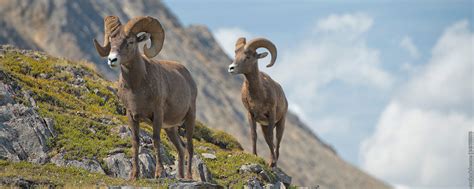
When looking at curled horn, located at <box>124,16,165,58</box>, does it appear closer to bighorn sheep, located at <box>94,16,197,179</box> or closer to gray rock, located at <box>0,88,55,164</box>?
bighorn sheep, located at <box>94,16,197,179</box>

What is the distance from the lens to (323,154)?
11119 cm

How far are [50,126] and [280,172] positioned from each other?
6.04m

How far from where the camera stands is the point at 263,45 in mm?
22062

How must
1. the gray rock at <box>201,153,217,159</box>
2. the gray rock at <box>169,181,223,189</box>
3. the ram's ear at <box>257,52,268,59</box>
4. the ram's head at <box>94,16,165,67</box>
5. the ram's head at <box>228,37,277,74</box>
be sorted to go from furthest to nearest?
the ram's ear at <box>257,52,268,59</box>
the ram's head at <box>228,37,277,74</box>
the gray rock at <box>201,153,217,159</box>
the ram's head at <box>94,16,165,67</box>
the gray rock at <box>169,181,223,189</box>

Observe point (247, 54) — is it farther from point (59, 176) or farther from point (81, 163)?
point (59, 176)

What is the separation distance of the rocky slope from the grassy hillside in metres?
65.8

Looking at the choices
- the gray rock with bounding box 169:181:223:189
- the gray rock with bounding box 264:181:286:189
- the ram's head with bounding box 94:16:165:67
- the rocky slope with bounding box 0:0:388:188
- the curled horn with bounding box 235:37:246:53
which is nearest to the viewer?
the gray rock with bounding box 169:181:223:189

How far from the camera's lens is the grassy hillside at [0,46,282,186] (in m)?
15.7

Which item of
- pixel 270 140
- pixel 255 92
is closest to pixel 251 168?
pixel 270 140

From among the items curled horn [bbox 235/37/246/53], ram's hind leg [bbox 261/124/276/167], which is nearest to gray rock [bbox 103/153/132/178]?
ram's hind leg [bbox 261/124/276/167]

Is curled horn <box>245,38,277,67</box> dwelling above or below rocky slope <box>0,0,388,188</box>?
below

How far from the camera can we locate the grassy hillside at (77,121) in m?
15.7

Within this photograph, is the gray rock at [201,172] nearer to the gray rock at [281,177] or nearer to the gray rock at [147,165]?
the gray rock at [147,165]

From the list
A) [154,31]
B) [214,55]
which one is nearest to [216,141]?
[154,31]
